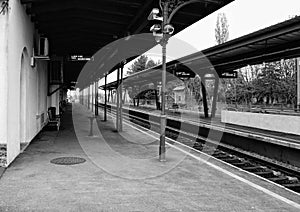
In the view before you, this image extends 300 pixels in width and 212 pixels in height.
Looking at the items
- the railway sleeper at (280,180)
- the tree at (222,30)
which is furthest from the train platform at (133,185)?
the tree at (222,30)

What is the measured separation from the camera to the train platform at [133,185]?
13.9ft

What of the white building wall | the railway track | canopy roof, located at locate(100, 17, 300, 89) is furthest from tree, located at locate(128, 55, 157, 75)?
the white building wall

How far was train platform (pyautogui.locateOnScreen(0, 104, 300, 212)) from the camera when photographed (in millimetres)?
Result: 4242

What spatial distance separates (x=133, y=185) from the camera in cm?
518

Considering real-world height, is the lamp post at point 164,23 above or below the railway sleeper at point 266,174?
above

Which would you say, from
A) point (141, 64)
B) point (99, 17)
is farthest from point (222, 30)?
point (99, 17)

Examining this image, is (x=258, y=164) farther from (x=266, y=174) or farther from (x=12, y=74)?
(x=12, y=74)

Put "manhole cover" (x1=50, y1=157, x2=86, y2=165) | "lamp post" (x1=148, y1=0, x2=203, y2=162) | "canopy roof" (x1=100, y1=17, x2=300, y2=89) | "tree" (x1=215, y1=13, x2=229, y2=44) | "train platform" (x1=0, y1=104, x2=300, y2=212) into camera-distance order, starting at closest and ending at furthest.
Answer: "train platform" (x1=0, y1=104, x2=300, y2=212), "manhole cover" (x1=50, y1=157, x2=86, y2=165), "lamp post" (x1=148, y1=0, x2=203, y2=162), "canopy roof" (x1=100, y1=17, x2=300, y2=89), "tree" (x1=215, y1=13, x2=229, y2=44)

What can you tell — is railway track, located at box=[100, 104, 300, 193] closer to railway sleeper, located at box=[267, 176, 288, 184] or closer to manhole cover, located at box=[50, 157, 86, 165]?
railway sleeper, located at box=[267, 176, 288, 184]

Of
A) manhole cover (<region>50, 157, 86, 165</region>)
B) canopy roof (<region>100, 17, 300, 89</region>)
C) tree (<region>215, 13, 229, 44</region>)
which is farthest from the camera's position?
tree (<region>215, 13, 229, 44</region>)

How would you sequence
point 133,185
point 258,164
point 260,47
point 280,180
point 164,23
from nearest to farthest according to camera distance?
point 133,185 → point 280,180 → point 164,23 → point 258,164 → point 260,47

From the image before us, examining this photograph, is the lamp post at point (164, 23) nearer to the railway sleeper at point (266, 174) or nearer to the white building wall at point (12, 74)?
the railway sleeper at point (266, 174)

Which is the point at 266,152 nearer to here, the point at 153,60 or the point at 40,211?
the point at 40,211

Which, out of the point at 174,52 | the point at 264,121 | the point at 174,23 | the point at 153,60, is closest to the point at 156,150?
the point at 174,23
